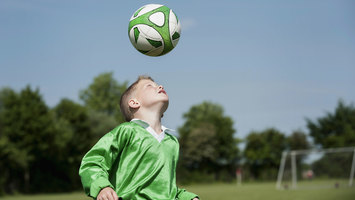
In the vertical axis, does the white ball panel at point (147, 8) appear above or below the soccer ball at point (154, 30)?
above

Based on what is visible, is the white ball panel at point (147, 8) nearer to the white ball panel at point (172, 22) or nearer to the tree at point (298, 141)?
the white ball panel at point (172, 22)

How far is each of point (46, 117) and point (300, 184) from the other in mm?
20498

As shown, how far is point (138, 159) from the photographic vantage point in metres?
3.58

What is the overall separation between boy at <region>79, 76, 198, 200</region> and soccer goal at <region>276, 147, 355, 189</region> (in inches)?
888

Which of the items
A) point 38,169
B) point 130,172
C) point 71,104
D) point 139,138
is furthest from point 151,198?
point 71,104

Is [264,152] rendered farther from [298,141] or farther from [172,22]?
[172,22]

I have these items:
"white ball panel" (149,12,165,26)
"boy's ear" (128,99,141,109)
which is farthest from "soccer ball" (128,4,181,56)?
"boy's ear" (128,99,141,109)

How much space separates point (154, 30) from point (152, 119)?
157 cm

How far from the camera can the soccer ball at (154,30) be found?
509cm

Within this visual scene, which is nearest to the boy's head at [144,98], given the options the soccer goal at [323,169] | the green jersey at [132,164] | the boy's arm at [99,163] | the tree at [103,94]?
the green jersey at [132,164]

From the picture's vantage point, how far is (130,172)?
11.6 feet

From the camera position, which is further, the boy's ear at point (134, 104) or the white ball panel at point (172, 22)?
the white ball panel at point (172, 22)

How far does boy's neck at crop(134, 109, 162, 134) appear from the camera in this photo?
12.7ft

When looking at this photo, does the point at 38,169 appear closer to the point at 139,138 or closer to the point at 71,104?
the point at 71,104
